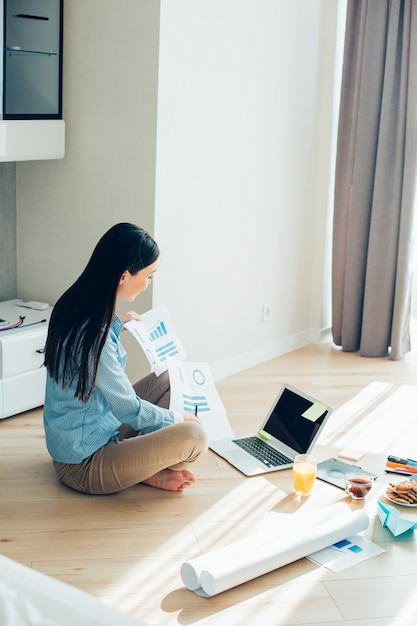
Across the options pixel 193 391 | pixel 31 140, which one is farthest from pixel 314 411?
pixel 31 140

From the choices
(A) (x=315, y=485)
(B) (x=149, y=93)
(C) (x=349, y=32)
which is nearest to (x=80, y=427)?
(A) (x=315, y=485)

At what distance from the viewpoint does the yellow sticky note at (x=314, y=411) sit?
3.09 metres

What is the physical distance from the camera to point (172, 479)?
9.64 ft

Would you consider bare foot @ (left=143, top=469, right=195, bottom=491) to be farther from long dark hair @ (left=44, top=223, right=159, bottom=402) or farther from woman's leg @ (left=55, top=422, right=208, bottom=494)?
long dark hair @ (left=44, top=223, right=159, bottom=402)

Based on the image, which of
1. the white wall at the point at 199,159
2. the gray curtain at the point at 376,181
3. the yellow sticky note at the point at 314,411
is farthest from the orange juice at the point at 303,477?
the gray curtain at the point at 376,181

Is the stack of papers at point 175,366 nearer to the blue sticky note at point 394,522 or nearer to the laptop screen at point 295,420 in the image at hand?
the laptop screen at point 295,420

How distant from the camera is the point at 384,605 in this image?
2.32m

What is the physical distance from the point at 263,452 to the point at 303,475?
0.39 meters

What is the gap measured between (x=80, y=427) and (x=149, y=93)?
1.48 metres

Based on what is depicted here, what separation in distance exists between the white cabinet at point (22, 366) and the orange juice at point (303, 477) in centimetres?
121

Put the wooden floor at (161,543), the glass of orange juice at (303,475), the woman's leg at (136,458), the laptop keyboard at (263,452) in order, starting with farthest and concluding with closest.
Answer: the laptop keyboard at (263,452), the glass of orange juice at (303,475), the woman's leg at (136,458), the wooden floor at (161,543)

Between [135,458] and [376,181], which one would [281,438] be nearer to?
[135,458]

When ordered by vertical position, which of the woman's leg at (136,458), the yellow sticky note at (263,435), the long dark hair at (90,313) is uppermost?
the long dark hair at (90,313)

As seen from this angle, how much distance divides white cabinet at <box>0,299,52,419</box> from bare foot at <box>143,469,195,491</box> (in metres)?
0.82
